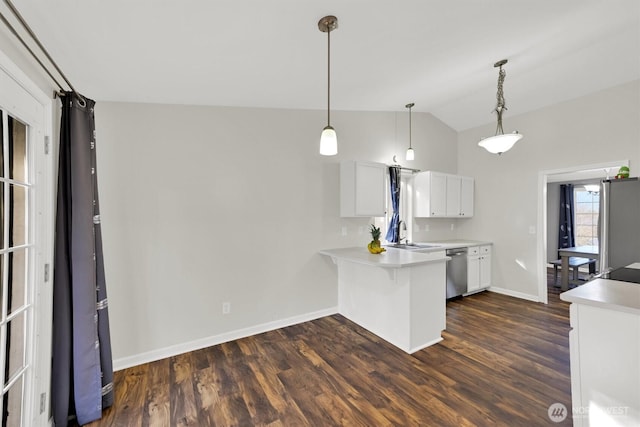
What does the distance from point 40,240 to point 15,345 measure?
22.3 inches

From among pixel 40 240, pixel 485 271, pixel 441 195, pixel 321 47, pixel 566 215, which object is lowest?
pixel 485 271

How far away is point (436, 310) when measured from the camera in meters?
2.84

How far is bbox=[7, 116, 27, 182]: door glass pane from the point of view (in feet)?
4.29

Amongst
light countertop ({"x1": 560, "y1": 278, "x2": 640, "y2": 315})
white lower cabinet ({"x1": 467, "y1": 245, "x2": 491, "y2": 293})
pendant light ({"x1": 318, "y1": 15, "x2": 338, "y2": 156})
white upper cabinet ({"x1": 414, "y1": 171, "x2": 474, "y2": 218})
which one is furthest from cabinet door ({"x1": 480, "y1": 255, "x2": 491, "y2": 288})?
pendant light ({"x1": 318, "y1": 15, "x2": 338, "y2": 156})

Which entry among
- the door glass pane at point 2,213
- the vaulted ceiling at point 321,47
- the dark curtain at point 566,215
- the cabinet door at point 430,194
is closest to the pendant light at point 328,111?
the vaulted ceiling at point 321,47

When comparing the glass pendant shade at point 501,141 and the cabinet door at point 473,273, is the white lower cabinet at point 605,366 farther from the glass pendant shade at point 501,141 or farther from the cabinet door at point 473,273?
the cabinet door at point 473,273

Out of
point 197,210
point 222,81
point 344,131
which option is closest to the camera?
point 222,81

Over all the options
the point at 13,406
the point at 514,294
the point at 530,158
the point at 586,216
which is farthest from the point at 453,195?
the point at 13,406

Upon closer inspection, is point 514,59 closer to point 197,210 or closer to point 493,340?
point 493,340

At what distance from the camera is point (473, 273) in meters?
4.33

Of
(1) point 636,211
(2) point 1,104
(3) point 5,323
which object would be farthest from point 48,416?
(1) point 636,211

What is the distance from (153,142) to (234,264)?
1460mm

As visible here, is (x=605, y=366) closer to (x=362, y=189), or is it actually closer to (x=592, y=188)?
(x=362, y=189)

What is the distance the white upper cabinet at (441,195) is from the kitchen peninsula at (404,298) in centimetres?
168
